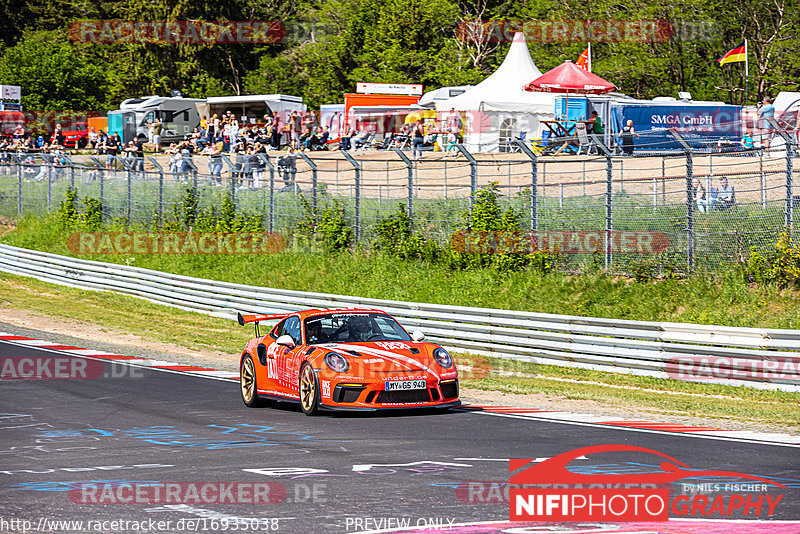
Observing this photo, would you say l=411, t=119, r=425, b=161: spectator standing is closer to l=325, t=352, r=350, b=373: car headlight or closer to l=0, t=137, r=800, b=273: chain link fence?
l=0, t=137, r=800, b=273: chain link fence

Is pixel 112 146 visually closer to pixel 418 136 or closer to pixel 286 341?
pixel 418 136

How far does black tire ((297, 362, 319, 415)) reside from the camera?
40.8ft

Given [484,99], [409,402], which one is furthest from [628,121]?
[409,402]

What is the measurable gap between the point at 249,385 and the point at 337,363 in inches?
90.1

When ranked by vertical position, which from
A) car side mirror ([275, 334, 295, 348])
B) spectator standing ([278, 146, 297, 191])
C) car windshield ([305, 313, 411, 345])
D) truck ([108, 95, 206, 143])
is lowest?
car side mirror ([275, 334, 295, 348])

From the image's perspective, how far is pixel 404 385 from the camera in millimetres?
12195

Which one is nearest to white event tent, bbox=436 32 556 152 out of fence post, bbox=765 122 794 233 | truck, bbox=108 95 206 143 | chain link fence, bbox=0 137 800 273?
chain link fence, bbox=0 137 800 273

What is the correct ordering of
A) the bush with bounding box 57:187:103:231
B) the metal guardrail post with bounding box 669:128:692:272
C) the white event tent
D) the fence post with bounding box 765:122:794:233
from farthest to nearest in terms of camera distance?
the white event tent
the bush with bounding box 57:187:103:231
the metal guardrail post with bounding box 669:128:692:272
the fence post with bounding box 765:122:794:233

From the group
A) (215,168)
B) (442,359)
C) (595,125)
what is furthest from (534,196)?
(595,125)

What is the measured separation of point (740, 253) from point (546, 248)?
435 centimetres

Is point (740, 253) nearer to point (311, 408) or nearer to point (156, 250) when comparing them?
point (311, 408)

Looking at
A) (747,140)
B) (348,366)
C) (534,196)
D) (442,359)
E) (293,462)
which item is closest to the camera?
(293,462)

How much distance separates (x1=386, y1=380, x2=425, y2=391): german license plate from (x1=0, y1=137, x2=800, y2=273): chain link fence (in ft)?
25.2

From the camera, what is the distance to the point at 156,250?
107ft
